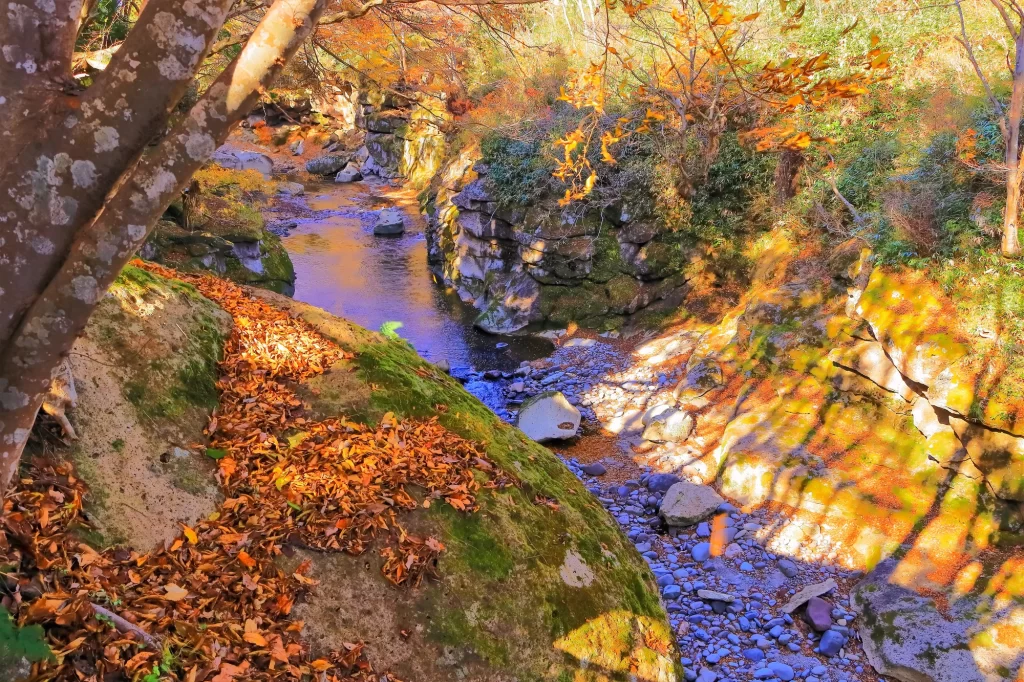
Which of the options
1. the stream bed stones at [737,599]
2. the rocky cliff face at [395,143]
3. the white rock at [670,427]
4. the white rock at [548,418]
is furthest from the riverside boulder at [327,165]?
the stream bed stones at [737,599]

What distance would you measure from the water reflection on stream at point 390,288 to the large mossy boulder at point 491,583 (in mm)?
8280

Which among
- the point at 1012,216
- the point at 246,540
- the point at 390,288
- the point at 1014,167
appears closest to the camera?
the point at 246,540

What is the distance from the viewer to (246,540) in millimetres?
3387

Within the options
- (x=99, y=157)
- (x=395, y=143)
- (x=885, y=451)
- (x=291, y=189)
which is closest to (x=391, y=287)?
(x=885, y=451)

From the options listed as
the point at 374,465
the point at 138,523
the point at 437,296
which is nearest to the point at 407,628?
the point at 374,465

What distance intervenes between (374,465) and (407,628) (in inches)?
40.6

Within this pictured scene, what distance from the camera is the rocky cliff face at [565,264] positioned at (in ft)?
48.7

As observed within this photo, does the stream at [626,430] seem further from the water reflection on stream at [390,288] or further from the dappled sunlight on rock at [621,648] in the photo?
the dappled sunlight on rock at [621,648]

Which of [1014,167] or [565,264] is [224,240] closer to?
[565,264]

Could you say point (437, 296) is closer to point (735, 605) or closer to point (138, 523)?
point (735, 605)

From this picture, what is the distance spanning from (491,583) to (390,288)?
14433mm

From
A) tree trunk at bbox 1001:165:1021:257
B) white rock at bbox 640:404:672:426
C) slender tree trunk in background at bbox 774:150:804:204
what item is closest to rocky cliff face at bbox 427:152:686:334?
slender tree trunk in background at bbox 774:150:804:204

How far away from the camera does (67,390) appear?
11.2 feet

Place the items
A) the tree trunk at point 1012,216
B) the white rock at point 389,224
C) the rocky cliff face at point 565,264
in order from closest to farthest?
the tree trunk at point 1012,216, the rocky cliff face at point 565,264, the white rock at point 389,224
